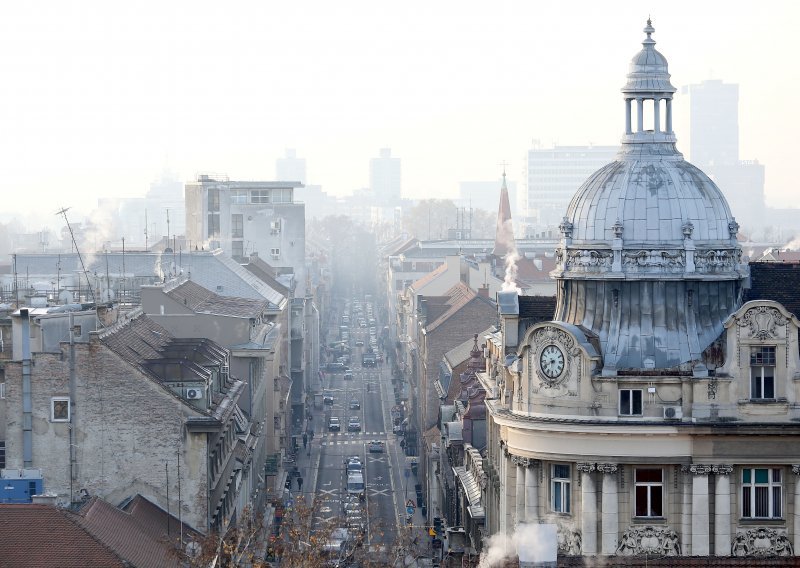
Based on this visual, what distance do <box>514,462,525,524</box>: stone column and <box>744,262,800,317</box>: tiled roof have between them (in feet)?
33.1

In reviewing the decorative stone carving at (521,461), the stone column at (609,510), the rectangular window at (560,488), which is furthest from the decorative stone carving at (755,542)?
the decorative stone carving at (521,461)

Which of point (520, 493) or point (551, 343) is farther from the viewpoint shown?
point (520, 493)

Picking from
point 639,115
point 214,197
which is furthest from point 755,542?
point 214,197

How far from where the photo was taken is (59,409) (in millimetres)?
77938

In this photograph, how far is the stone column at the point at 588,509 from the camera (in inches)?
2525

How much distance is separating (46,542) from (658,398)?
2017cm

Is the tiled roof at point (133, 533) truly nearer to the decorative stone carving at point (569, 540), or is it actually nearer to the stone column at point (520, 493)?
the stone column at point (520, 493)

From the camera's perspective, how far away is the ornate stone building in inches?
2527

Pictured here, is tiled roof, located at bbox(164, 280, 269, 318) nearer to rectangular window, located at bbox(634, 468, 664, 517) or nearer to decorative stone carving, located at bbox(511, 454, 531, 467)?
decorative stone carving, located at bbox(511, 454, 531, 467)

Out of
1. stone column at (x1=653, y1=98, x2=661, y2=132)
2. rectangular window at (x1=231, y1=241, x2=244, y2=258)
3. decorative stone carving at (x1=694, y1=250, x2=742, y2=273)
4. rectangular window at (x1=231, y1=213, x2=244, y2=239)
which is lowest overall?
decorative stone carving at (x1=694, y1=250, x2=742, y2=273)

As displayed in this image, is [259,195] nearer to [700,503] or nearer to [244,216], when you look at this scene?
[244,216]

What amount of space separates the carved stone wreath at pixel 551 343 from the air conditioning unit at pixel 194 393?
20.6 m

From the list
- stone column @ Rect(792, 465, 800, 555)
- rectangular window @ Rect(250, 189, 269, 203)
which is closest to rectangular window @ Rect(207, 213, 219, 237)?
rectangular window @ Rect(250, 189, 269, 203)

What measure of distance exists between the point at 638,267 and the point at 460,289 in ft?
306
